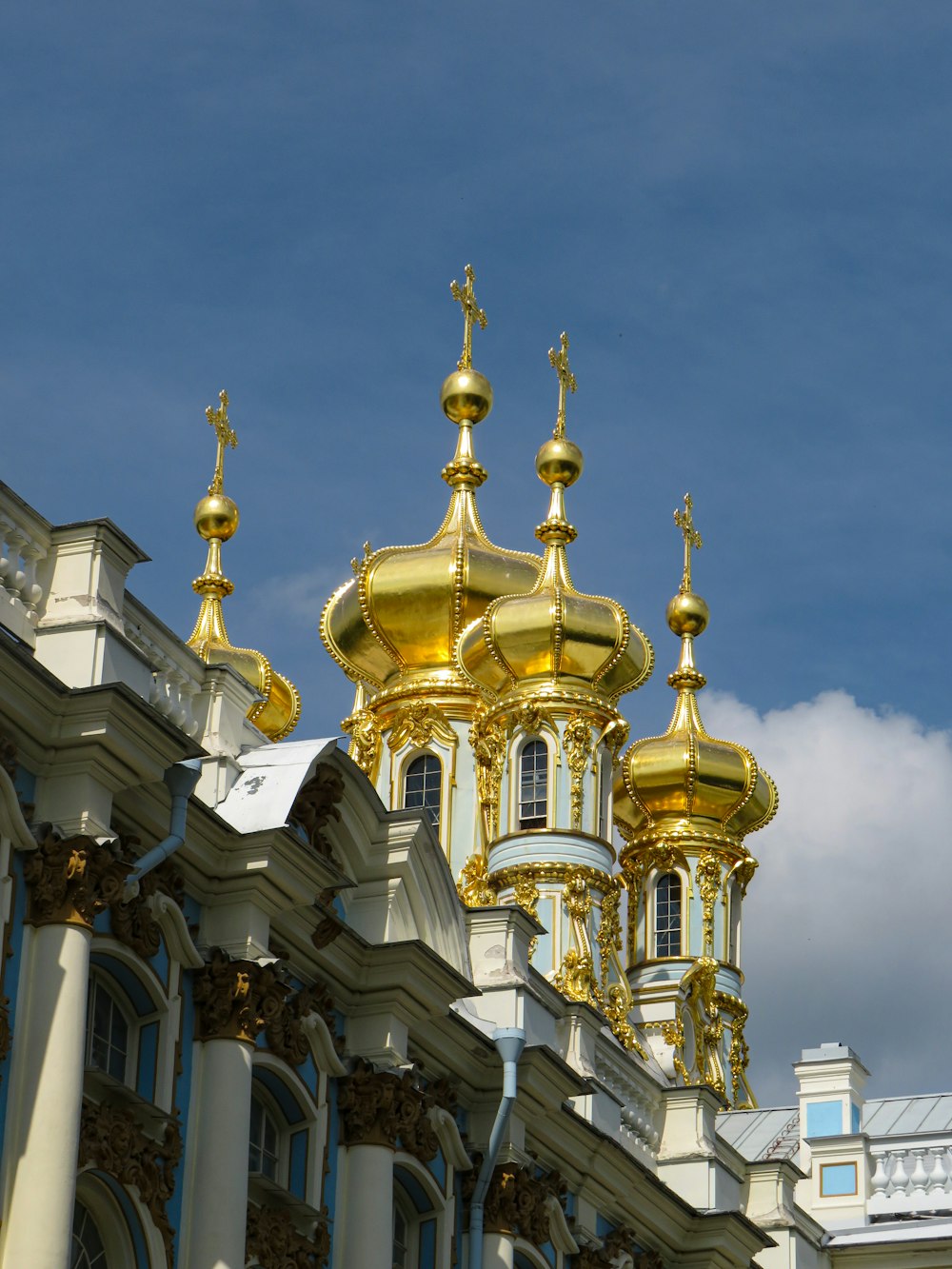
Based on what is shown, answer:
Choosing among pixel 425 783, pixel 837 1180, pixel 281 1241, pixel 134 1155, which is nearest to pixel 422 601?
pixel 425 783

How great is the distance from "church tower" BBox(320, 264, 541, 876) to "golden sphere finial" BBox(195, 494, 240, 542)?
2.38 metres

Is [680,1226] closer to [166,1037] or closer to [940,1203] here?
[940,1203]

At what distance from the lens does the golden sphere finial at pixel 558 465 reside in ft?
112

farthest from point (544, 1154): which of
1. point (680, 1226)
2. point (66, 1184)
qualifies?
point (66, 1184)

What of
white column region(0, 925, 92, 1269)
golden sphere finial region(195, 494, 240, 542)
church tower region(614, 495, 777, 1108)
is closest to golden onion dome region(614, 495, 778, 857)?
church tower region(614, 495, 777, 1108)

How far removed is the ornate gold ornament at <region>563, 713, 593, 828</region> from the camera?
31672mm

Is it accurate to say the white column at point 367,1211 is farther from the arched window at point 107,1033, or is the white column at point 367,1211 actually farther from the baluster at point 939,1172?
the baluster at point 939,1172

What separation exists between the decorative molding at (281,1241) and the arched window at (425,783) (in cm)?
1638

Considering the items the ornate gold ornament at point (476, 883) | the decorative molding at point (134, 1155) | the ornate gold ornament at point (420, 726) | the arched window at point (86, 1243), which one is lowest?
the arched window at point (86, 1243)

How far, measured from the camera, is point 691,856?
3753cm

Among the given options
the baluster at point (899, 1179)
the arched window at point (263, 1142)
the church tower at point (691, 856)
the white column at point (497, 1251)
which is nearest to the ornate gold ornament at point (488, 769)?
the church tower at point (691, 856)

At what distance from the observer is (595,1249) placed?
21594 millimetres

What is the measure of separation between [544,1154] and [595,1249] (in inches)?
44.7

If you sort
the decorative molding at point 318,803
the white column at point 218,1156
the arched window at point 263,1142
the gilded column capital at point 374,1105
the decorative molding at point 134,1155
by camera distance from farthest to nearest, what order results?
the gilded column capital at point 374,1105 → the decorative molding at point 318,803 → the arched window at point 263,1142 → the white column at point 218,1156 → the decorative molding at point 134,1155
